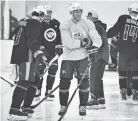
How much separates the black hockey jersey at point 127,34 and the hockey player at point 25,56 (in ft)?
5.16

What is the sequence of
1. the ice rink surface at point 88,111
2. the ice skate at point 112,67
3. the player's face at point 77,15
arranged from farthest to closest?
the ice skate at point 112,67 → the player's face at point 77,15 → the ice rink surface at point 88,111

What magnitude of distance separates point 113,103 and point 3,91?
6.36 ft

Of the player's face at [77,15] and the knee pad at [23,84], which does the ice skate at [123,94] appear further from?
the knee pad at [23,84]

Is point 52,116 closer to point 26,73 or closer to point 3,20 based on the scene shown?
point 26,73

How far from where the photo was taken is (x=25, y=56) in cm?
463

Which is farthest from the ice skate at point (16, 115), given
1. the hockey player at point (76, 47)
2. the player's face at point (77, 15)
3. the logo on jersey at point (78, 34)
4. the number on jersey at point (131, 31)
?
the number on jersey at point (131, 31)

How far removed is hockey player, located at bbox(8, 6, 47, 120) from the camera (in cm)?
453

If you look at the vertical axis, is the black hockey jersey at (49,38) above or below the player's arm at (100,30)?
below

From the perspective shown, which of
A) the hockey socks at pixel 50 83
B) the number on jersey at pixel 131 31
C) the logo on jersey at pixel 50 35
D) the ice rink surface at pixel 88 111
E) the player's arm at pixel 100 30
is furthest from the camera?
the hockey socks at pixel 50 83

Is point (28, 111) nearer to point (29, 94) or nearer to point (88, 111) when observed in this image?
point (29, 94)

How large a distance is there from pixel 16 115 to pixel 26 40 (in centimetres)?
71

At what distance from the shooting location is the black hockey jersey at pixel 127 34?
19.6 ft

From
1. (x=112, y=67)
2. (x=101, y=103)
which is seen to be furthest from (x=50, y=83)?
(x=112, y=67)

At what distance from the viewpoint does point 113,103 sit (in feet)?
19.4
